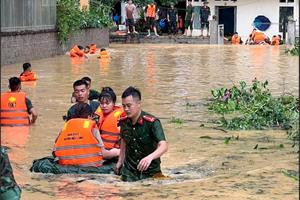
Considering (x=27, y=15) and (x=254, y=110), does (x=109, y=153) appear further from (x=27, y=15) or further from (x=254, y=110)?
(x=27, y=15)

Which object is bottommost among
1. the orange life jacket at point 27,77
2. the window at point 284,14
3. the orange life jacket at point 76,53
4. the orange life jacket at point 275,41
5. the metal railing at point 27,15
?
the orange life jacket at point 27,77

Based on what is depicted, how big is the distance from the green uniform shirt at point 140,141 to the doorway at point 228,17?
38.4m

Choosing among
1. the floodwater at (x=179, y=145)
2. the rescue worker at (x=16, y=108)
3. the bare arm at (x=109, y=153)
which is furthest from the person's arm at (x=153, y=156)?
the rescue worker at (x=16, y=108)

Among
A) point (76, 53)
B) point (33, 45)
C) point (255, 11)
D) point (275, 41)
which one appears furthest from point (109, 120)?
point (255, 11)

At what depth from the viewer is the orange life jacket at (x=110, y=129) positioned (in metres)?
9.64

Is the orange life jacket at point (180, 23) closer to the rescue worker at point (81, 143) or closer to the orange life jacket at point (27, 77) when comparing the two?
the orange life jacket at point (27, 77)

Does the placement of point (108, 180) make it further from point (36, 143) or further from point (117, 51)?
point (117, 51)

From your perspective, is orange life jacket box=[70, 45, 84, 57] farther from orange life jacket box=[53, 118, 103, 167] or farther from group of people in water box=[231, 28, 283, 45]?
orange life jacket box=[53, 118, 103, 167]

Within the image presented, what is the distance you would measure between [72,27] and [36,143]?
2128 centimetres

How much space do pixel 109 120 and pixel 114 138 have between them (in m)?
0.26

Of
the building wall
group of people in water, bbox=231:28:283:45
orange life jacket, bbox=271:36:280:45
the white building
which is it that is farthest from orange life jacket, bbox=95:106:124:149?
the white building

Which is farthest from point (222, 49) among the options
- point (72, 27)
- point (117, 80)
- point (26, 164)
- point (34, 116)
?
point (26, 164)

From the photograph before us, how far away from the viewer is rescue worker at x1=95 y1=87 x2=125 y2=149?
9562 millimetres

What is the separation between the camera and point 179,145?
1127cm
